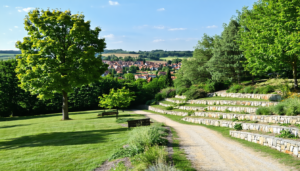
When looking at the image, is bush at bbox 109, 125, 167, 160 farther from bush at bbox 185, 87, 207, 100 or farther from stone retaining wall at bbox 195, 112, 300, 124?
bush at bbox 185, 87, 207, 100

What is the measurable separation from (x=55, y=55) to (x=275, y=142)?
22225mm

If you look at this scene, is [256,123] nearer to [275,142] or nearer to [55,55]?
[275,142]

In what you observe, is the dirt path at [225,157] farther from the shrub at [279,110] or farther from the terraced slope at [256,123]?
the shrub at [279,110]

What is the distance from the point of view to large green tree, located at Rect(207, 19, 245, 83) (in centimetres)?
2531

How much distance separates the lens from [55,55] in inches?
906

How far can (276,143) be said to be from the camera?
355 inches

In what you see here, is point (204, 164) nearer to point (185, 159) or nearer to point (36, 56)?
point (185, 159)

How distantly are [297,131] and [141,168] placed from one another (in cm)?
743

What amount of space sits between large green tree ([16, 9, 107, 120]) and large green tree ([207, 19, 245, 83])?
48.7 feet

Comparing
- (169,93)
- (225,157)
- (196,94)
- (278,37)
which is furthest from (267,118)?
(169,93)

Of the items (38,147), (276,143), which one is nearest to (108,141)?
(38,147)

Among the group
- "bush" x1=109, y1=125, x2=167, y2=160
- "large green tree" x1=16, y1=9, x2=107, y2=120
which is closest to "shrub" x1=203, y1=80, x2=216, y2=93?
"large green tree" x1=16, y1=9, x2=107, y2=120

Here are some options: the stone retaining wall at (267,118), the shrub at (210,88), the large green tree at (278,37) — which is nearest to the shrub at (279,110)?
the stone retaining wall at (267,118)

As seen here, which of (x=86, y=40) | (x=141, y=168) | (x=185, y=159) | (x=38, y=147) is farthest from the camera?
(x=86, y=40)
